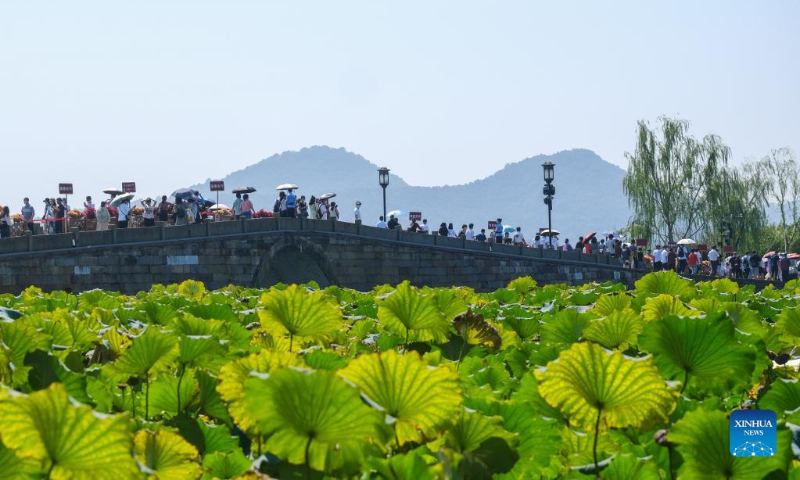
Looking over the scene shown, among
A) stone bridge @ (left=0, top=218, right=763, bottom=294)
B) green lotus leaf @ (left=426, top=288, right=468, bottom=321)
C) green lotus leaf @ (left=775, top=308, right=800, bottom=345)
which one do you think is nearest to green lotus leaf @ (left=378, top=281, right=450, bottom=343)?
green lotus leaf @ (left=426, top=288, right=468, bottom=321)

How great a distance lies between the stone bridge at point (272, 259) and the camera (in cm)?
2714

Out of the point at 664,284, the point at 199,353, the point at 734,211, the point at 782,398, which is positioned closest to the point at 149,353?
the point at 199,353

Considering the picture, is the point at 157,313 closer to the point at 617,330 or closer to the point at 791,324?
the point at 617,330

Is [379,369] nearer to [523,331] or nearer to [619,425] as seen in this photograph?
[619,425]

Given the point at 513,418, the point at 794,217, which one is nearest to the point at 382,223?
the point at 794,217

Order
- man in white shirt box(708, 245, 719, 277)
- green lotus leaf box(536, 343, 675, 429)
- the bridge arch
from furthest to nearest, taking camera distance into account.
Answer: man in white shirt box(708, 245, 719, 277) < the bridge arch < green lotus leaf box(536, 343, 675, 429)

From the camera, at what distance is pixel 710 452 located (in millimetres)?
2020

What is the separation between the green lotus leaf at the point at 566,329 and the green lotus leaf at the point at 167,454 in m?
1.94

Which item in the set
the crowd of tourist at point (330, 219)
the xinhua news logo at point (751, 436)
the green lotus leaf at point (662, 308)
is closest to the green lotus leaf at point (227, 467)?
the xinhua news logo at point (751, 436)

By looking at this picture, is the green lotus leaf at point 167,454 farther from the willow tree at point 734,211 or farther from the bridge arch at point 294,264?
the willow tree at point 734,211

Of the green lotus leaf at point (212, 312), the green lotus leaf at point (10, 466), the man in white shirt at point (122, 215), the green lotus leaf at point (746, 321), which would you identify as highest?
the man in white shirt at point (122, 215)

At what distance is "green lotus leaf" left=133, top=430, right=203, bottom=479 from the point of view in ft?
6.75

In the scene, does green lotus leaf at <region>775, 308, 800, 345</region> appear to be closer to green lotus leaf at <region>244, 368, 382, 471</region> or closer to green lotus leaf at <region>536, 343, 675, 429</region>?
green lotus leaf at <region>536, 343, 675, 429</region>

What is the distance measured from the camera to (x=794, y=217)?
2333 inches
